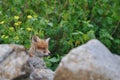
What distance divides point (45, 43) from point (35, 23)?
4.86ft

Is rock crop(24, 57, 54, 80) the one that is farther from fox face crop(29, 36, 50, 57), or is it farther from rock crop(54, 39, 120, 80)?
rock crop(54, 39, 120, 80)

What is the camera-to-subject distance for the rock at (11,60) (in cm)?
576

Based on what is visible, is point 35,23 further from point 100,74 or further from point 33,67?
point 100,74

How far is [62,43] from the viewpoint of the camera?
8.52 m

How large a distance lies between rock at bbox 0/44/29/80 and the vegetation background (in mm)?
1936

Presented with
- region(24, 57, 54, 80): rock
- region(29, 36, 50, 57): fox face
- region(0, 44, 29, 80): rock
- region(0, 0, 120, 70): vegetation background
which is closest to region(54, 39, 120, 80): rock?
region(0, 44, 29, 80): rock

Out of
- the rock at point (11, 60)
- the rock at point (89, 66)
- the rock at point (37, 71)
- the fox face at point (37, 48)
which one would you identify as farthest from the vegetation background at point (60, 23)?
the rock at point (89, 66)

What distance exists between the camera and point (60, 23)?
28.5ft

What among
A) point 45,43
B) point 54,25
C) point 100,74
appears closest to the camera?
point 100,74

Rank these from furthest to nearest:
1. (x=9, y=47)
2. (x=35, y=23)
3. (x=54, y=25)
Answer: (x=54, y=25), (x=35, y=23), (x=9, y=47)

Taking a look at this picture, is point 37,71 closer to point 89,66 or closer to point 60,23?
point 89,66

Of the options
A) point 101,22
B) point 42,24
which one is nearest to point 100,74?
point 42,24

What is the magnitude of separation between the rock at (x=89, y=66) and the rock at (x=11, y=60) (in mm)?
552

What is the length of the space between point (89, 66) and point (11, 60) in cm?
105
